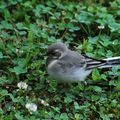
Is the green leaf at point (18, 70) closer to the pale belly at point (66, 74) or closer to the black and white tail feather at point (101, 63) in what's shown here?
the pale belly at point (66, 74)

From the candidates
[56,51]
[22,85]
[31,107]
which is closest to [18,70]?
[22,85]

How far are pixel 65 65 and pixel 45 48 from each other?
81cm

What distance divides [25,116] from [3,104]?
0.36m

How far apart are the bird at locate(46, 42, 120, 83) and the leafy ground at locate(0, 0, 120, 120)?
20 centimetres

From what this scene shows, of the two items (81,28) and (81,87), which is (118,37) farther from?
(81,87)

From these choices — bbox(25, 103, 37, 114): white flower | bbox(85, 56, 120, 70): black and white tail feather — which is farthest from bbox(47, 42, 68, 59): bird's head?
bbox(25, 103, 37, 114): white flower

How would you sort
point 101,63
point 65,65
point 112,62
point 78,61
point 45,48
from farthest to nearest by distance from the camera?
point 45,48
point 112,62
point 101,63
point 78,61
point 65,65

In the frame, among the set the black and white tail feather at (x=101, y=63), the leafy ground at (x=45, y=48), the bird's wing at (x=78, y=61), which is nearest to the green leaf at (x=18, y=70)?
the leafy ground at (x=45, y=48)

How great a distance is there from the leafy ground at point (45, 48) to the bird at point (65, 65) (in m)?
0.20

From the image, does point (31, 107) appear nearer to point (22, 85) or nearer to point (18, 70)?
point (22, 85)

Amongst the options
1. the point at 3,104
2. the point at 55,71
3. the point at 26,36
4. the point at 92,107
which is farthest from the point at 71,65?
the point at 26,36

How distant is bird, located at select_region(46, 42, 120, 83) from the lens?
17.5 ft

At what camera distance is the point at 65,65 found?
532 cm

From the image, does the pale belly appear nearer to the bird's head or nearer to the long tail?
the bird's head
